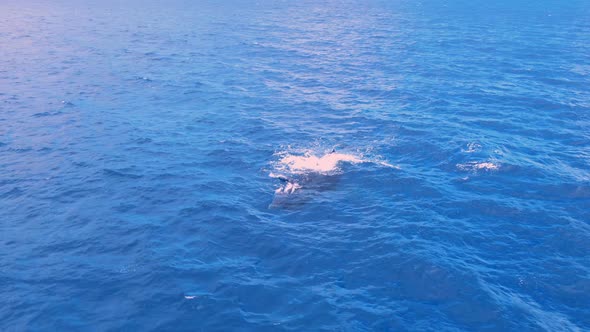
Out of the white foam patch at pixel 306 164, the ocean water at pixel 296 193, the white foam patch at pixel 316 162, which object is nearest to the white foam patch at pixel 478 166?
the ocean water at pixel 296 193

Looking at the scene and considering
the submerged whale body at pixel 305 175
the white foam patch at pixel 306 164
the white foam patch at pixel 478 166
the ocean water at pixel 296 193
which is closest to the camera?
the ocean water at pixel 296 193

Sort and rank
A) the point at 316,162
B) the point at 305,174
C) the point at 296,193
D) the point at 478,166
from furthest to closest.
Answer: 1. the point at 316,162
2. the point at 478,166
3. the point at 305,174
4. the point at 296,193

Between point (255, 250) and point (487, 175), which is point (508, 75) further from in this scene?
point (255, 250)

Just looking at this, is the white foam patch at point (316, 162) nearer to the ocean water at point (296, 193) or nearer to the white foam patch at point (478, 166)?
the ocean water at point (296, 193)

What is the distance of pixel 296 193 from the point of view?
42406 millimetres

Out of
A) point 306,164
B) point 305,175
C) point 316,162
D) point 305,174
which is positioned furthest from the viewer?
point 316,162

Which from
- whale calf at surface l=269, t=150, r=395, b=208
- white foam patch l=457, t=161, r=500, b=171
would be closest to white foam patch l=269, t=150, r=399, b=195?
whale calf at surface l=269, t=150, r=395, b=208

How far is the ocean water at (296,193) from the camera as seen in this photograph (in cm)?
2975

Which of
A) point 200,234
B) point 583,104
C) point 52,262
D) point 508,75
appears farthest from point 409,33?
point 52,262

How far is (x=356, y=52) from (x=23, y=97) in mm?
64457

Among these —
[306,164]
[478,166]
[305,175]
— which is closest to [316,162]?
[306,164]

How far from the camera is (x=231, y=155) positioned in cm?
5081

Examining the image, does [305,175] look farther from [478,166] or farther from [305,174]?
[478,166]

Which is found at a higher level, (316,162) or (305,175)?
(316,162)
